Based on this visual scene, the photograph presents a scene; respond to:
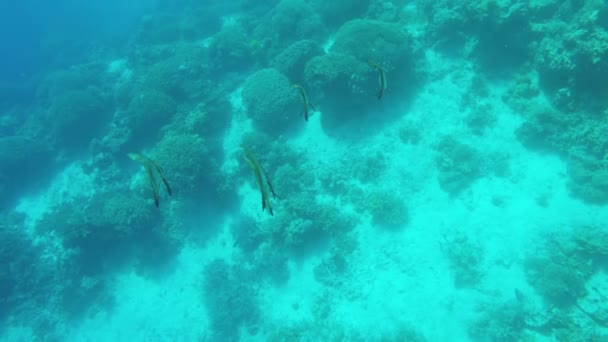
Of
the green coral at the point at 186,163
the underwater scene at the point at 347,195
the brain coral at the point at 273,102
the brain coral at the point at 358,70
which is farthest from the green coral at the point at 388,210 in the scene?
the green coral at the point at 186,163

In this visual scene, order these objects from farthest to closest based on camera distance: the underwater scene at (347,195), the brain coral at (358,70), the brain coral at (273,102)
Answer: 1. the brain coral at (273,102)
2. the brain coral at (358,70)
3. the underwater scene at (347,195)

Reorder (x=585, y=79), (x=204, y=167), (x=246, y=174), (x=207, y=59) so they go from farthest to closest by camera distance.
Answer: (x=207, y=59), (x=246, y=174), (x=204, y=167), (x=585, y=79)

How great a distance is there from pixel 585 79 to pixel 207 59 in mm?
15973

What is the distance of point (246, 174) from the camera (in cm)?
1243

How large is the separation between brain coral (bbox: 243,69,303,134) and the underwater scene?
0.08m

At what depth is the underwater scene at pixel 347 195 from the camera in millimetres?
8672

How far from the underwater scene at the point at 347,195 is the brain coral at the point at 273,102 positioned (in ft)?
0.27

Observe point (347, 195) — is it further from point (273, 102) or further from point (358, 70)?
point (273, 102)

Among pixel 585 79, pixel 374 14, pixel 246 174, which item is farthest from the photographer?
pixel 374 14

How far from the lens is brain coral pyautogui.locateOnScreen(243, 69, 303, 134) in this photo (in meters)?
12.4

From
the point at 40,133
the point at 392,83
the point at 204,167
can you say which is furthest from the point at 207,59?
the point at 40,133

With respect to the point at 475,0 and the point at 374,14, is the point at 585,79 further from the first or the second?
the point at 374,14

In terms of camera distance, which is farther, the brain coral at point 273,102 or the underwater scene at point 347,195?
the brain coral at point 273,102

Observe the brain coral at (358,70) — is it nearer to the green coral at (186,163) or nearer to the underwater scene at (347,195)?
the underwater scene at (347,195)
